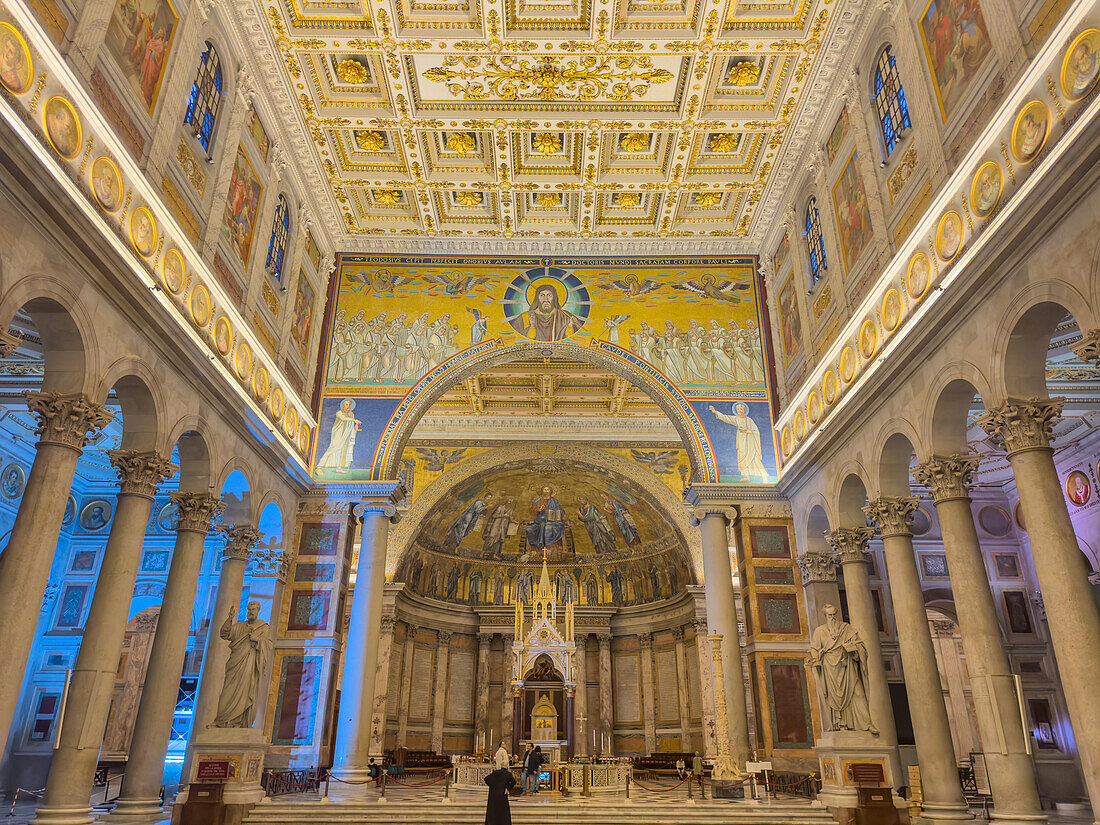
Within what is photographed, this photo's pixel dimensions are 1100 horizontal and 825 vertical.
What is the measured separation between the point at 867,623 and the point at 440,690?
21.8 metres

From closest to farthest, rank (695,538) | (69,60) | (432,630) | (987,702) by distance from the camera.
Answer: (69,60)
(987,702)
(695,538)
(432,630)

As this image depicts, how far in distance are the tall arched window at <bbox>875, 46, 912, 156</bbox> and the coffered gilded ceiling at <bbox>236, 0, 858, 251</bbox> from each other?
131 centimetres

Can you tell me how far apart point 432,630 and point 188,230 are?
23.2 m

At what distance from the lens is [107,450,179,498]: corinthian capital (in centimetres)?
1290

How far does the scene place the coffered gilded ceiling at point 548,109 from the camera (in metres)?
16.3

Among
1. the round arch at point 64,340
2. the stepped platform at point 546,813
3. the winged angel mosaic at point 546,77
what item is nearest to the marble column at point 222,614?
the stepped platform at point 546,813

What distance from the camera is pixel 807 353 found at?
1897 cm

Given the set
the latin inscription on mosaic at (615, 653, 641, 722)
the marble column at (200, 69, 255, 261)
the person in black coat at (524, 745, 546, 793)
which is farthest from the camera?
the latin inscription on mosaic at (615, 653, 641, 722)

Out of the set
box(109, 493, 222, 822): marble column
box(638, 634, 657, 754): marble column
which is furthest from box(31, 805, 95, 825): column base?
box(638, 634, 657, 754): marble column

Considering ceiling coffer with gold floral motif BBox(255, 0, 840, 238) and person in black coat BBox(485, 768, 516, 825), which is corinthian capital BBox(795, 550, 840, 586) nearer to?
ceiling coffer with gold floral motif BBox(255, 0, 840, 238)

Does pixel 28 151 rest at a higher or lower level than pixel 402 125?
lower

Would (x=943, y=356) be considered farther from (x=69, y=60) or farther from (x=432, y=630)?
(x=432, y=630)

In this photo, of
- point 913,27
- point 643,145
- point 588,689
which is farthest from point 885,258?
point 588,689

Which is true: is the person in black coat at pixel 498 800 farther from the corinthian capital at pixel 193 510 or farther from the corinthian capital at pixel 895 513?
the corinthian capital at pixel 895 513
